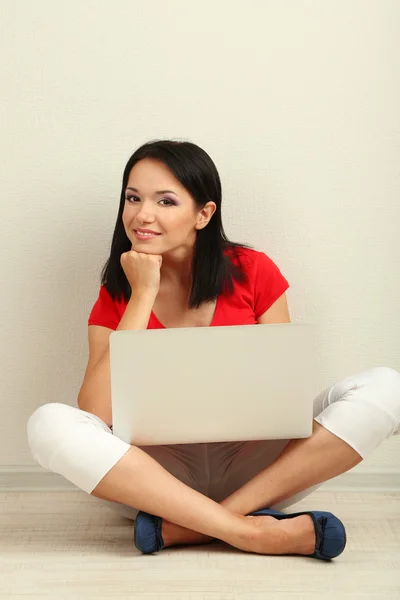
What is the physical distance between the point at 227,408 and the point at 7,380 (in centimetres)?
85

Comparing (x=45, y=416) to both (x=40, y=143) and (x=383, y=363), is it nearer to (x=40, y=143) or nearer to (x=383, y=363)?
(x=40, y=143)

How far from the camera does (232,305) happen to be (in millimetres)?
2033

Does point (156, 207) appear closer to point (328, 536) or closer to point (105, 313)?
point (105, 313)

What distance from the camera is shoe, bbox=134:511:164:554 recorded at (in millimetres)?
1680

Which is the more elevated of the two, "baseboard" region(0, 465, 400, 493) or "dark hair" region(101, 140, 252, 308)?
"dark hair" region(101, 140, 252, 308)

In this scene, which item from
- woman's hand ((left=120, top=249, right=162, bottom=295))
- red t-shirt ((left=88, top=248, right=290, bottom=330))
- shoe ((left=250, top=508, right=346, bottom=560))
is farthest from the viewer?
red t-shirt ((left=88, top=248, right=290, bottom=330))

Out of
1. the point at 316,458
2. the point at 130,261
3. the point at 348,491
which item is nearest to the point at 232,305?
the point at 130,261

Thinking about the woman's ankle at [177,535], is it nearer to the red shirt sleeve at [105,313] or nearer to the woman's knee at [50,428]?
the woman's knee at [50,428]

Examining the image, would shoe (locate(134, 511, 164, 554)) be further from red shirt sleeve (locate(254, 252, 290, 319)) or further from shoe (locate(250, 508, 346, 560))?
red shirt sleeve (locate(254, 252, 290, 319))

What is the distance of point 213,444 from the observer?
1906 millimetres

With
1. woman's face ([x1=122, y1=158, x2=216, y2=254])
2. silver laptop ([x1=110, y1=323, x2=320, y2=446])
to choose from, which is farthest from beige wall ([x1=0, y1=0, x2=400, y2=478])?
silver laptop ([x1=110, y1=323, x2=320, y2=446])

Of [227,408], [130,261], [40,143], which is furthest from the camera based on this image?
[40,143]

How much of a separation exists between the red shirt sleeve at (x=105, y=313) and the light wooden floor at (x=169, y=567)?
1.51 ft

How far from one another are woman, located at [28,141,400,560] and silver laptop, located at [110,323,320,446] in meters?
A: 0.04
